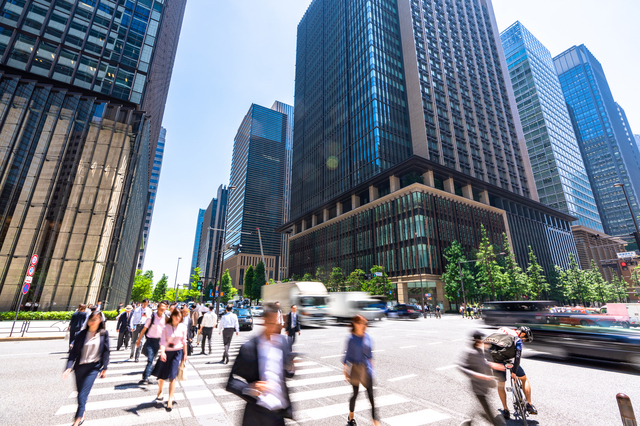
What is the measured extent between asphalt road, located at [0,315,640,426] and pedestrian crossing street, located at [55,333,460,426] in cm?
2

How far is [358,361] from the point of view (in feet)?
15.6

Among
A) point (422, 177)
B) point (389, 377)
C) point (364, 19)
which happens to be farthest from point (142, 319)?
point (364, 19)

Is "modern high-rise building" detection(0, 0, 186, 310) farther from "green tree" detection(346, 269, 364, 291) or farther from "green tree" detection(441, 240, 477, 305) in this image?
"green tree" detection(441, 240, 477, 305)

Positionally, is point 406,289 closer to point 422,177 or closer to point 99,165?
point 422,177

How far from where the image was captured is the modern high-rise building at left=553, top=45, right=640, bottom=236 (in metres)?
112

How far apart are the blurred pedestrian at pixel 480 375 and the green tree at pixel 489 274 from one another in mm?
42470

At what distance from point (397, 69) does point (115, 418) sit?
A: 81596mm

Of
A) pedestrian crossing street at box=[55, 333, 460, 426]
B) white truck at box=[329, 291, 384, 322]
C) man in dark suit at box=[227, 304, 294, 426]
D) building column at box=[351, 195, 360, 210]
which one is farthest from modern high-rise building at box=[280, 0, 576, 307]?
man in dark suit at box=[227, 304, 294, 426]

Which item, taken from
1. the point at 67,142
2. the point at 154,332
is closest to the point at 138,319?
the point at 154,332

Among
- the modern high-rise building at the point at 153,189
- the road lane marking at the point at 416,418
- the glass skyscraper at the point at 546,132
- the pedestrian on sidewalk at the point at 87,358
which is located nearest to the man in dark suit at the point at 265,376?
the road lane marking at the point at 416,418

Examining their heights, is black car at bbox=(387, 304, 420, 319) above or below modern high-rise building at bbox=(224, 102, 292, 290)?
below

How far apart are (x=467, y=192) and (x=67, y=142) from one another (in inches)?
2595

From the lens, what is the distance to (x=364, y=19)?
73125 millimetres

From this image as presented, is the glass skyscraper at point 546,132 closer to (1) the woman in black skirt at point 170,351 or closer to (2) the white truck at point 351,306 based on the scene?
(2) the white truck at point 351,306
